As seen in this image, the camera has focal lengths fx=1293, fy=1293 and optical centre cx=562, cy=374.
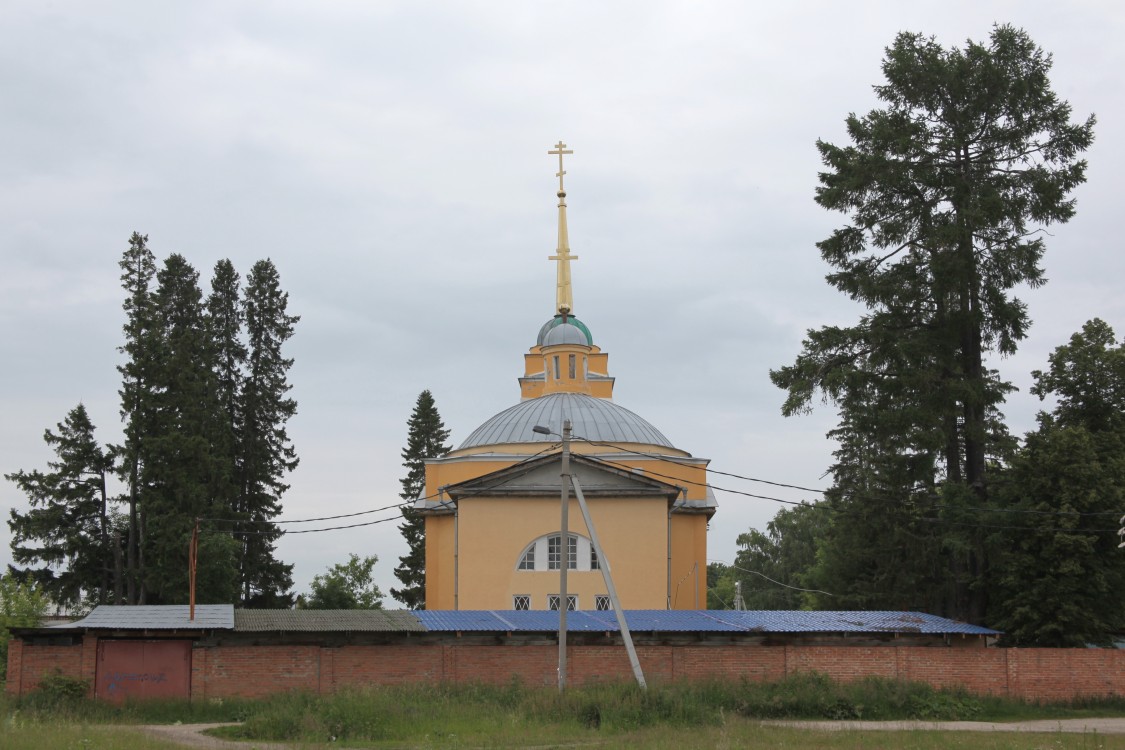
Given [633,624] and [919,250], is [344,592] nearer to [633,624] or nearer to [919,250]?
[633,624]

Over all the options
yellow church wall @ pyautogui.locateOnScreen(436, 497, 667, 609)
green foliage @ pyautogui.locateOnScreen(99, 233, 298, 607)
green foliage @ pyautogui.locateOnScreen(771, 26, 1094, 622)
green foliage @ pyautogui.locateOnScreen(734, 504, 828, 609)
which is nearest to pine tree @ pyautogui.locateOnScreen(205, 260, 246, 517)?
green foliage @ pyautogui.locateOnScreen(99, 233, 298, 607)

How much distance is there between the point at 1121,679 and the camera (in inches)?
1195

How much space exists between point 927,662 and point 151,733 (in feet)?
57.1

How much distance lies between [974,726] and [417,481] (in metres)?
44.3

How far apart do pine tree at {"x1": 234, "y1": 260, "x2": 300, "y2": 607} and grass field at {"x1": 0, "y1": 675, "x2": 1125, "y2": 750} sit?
2233cm

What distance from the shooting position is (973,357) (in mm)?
35250

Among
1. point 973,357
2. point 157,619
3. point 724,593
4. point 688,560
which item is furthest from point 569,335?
point 724,593

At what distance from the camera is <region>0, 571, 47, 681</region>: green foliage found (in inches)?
1567

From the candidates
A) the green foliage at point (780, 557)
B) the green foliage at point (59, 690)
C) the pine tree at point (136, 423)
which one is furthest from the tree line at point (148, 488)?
the green foliage at point (780, 557)

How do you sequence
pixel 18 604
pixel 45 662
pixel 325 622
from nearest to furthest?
1. pixel 45 662
2. pixel 325 622
3. pixel 18 604

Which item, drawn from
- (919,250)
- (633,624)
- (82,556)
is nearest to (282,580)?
(82,556)

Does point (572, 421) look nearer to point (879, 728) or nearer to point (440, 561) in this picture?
point (440, 561)

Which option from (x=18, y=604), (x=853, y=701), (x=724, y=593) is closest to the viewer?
(x=853, y=701)

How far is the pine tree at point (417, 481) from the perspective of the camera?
62.5 meters
